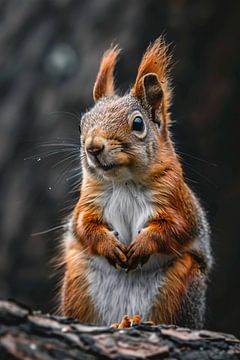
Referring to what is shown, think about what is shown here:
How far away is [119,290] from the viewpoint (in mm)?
3752

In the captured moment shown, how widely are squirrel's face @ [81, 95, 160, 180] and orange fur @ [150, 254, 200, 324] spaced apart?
44 cm

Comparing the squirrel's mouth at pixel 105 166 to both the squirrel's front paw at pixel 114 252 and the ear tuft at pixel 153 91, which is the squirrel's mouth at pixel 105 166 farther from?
the ear tuft at pixel 153 91

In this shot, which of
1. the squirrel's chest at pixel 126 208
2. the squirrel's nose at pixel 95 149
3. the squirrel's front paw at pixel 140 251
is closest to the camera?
the squirrel's nose at pixel 95 149

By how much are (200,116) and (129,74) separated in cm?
55

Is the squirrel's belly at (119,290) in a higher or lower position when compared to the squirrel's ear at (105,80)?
lower

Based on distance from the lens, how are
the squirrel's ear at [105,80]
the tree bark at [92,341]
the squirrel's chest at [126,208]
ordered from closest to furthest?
the tree bark at [92,341], the squirrel's chest at [126,208], the squirrel's ear at [105,80]

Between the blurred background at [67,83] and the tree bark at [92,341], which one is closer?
the tree bark at [92,341]

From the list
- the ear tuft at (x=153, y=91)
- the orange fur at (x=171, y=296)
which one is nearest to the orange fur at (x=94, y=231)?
the orange fur at (x=171, y=296)

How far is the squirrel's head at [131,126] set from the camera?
11.7 ft

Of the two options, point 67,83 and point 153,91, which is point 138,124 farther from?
point 67,83

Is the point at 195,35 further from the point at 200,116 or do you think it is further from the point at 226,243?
the point at 226,243

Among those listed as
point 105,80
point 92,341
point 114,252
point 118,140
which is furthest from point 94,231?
point 92,341

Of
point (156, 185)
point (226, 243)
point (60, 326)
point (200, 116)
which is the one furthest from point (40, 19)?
point (60, 326)

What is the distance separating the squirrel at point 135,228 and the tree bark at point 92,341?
30.8 inches
